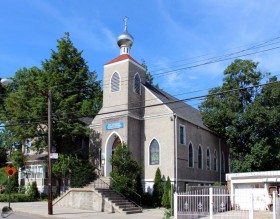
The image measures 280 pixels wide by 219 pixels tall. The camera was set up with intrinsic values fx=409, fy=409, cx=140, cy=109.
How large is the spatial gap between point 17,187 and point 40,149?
16.5 ft

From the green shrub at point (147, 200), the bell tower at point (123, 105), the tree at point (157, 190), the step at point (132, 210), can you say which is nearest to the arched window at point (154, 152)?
the bell tower at point (123, 105)

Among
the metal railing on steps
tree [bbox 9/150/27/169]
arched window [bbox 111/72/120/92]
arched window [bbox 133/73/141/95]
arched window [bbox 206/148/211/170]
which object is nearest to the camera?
the metal railing on steps

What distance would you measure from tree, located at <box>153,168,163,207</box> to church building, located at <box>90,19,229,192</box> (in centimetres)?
77

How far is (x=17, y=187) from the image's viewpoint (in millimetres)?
39531

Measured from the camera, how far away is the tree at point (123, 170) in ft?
93.4

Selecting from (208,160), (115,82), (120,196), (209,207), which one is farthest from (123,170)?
(208,160)

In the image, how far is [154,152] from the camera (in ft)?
108

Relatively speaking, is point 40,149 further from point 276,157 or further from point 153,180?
point 276,157

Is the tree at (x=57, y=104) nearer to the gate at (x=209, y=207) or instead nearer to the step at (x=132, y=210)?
the step at (x=132, y=210)

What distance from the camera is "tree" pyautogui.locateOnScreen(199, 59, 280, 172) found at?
37375mm

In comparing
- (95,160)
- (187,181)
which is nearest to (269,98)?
(187,181)

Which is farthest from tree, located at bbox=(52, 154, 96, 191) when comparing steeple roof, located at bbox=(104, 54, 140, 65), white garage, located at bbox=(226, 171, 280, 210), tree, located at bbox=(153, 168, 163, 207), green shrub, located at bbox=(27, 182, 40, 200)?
white garage, located at bbox=(226, 171, 280, 210)

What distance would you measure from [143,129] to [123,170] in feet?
18.3

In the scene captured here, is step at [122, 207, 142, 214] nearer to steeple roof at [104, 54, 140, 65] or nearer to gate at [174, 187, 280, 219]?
gate at [174, 187, 280, 219]
